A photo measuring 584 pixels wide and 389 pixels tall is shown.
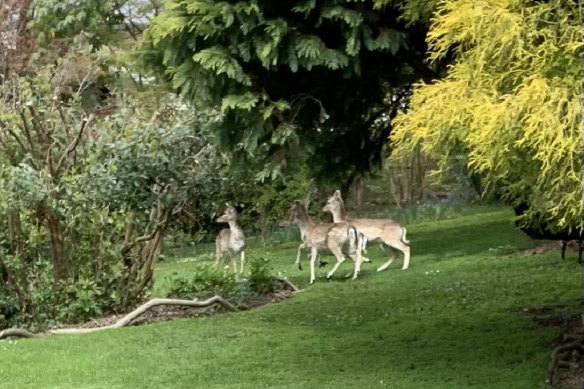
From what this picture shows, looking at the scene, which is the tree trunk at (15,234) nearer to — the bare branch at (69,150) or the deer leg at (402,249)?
the bare branch at (69,150)

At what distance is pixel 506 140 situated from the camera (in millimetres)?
5035

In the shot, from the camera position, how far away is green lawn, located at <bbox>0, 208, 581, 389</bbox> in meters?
7.82

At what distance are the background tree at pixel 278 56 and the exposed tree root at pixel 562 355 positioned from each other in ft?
7.61

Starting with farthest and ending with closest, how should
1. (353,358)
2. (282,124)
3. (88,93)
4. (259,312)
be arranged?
(88,93) → (259,312) → (353,358) → (282,124)

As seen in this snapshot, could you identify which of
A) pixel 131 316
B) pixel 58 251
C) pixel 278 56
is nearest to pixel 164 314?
pixel 131 316

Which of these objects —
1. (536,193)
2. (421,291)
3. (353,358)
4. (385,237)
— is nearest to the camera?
(536,193)

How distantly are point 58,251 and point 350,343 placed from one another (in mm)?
4496

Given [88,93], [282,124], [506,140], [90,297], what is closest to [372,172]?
[282,124]

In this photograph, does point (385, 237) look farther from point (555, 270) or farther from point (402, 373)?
point (402, 373)

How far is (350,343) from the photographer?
9.20m

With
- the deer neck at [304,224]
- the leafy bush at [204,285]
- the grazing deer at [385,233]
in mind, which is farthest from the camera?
the grazing deer at [385,233]

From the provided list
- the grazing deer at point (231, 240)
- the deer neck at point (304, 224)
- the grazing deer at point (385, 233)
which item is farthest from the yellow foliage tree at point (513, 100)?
the grazing deer at point (231, 240)

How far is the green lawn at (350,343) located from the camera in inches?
308

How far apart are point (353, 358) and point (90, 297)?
449cm
